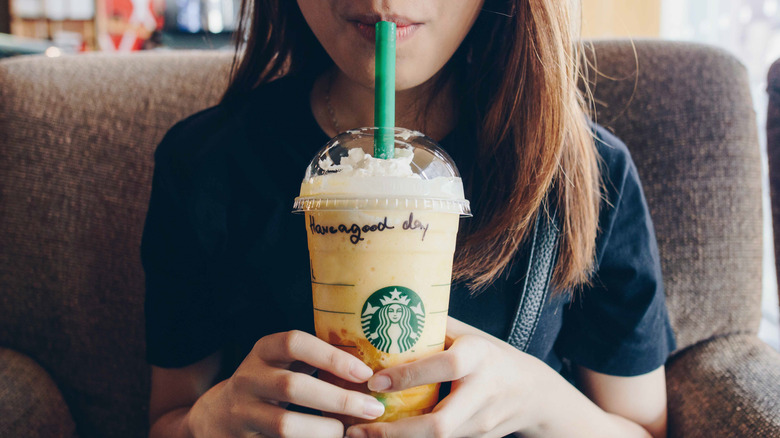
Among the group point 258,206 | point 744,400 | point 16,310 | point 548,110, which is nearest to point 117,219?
point 16,310

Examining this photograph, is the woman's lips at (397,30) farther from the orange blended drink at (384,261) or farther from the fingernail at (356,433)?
the fingernail at (356,433)

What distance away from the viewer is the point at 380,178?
1.89 feet

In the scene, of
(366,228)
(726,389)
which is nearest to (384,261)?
(366,228)

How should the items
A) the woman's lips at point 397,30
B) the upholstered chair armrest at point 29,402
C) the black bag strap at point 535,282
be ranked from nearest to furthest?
the woman's lips at point 397,30
the black bag strap at point 535,282
the upholstered chair armrest at point 29,402

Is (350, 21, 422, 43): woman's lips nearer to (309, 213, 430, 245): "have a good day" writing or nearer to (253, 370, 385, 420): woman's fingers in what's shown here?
(309, 213, 430, 245): "have a good day" writing

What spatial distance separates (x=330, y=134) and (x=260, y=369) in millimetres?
434

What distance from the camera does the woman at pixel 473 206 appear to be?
767 mm

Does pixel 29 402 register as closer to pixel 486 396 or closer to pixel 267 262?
pixel 267 262

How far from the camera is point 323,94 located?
3.26ft

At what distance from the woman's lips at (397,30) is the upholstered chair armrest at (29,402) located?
0.96 metres

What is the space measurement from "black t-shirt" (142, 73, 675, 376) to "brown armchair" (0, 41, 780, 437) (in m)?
0.29

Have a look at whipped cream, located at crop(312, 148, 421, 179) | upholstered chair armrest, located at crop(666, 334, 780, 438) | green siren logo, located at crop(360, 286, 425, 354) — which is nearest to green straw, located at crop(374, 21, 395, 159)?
whipped cream, located at crop(312, 148, 421, 179)

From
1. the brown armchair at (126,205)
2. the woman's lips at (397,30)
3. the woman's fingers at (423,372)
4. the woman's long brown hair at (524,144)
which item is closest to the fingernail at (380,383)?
the woman's fingers at (423,372)

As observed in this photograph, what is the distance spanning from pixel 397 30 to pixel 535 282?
1.38 ft
